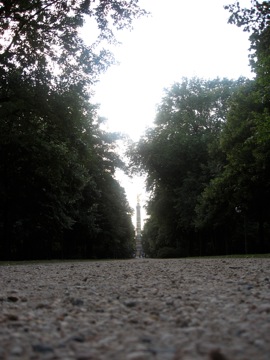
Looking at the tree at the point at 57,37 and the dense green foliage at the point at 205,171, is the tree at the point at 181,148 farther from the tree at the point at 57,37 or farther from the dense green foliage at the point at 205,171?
the tree at the point at 57,37

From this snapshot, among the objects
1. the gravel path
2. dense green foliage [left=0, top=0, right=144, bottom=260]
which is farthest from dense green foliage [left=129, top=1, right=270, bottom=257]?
the gravel path

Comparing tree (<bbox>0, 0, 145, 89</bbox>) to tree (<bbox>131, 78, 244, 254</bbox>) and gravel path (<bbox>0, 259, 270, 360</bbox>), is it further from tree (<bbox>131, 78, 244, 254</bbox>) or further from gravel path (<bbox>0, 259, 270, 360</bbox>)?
tree (<bbox>131, 78, 244, 254</bbox>)

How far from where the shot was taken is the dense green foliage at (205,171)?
28.2m

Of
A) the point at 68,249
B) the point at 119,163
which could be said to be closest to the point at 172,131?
the point at 119,163

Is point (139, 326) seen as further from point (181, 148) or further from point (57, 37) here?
point (181, 148)

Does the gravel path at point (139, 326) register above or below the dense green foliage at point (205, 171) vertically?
below

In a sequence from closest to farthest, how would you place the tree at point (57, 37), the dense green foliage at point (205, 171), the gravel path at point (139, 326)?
1. the gravel path at point (139, 326)
2. the tree at point (57, 37)
3. the dense green foliage at point (205, 171)

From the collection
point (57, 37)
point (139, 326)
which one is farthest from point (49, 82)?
point (139, 326)

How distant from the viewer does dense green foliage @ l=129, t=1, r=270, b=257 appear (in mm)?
28188

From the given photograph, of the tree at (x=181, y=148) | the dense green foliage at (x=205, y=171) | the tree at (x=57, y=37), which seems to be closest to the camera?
the tree at (x=57, y=37)

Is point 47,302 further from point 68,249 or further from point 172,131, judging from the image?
point 68,249

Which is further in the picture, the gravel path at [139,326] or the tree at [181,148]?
the tree at [181,148]

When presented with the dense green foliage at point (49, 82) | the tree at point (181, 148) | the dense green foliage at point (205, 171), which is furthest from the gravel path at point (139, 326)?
the tree at point (181, 148)

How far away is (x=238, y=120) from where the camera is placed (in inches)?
1129
